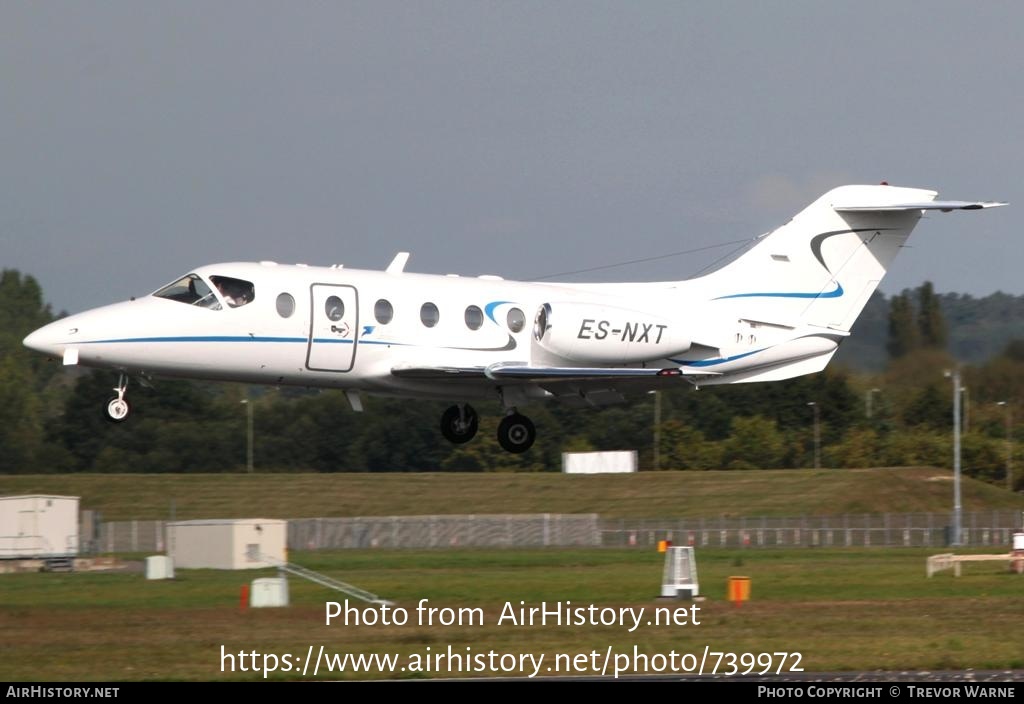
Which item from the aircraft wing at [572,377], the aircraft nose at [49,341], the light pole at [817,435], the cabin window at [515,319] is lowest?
the light pole at [817,435]

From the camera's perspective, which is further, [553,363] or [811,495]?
[811,495]

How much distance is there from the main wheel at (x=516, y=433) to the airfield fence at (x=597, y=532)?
2216cm

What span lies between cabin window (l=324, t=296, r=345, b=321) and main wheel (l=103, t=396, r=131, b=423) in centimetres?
364

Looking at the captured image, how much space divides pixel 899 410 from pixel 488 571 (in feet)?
85.6

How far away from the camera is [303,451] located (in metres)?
66.0

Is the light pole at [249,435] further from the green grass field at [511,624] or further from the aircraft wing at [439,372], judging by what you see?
the aircraft wing at [439,372]

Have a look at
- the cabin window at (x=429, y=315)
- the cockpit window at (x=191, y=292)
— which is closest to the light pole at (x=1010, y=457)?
the cabin window at (x=429, y=315)

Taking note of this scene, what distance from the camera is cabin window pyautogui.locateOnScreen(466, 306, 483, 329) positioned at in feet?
85.0

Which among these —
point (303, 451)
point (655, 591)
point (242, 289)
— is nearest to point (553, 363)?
point (242, 289)

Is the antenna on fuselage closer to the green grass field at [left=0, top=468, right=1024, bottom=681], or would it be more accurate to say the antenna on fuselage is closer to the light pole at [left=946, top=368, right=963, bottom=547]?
the green grass field at [left=0, top=468, right=1024, bottom=681]

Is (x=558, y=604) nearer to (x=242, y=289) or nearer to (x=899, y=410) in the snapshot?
(x=242, y=289)

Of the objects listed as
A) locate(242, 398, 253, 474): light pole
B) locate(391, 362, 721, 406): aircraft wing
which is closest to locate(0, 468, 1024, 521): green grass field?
locate(242, 398, 253, 474): light pole

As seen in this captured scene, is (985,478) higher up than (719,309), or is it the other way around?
(719,309)

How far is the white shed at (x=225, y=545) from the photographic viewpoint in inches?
1524
